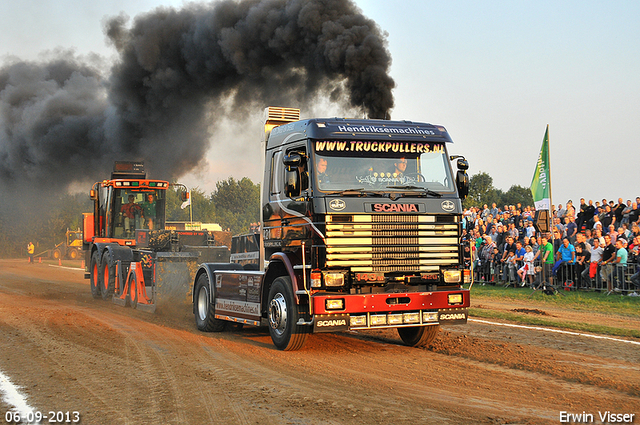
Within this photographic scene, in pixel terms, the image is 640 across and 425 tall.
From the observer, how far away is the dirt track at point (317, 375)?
598cm

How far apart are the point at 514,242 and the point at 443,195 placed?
13.2 meters

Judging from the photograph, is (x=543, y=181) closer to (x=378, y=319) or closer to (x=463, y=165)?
(x=463, y=165)

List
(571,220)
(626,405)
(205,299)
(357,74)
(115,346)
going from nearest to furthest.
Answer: (626,405)
(115,346)
(205,299)
(357,74)
(571,220)

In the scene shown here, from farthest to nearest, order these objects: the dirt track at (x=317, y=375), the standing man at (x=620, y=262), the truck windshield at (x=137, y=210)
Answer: the truck windshield at (x=137, y=210)
the standing man at (x=620, y=262)
the dirt track at (x=317, y=375)

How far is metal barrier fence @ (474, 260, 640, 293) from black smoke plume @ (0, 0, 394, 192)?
7.92 metres

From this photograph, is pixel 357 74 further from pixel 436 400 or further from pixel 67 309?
pixel 436 400

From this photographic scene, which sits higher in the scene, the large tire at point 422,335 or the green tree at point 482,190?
the green tree at point 482,190

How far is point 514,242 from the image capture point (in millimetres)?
21453

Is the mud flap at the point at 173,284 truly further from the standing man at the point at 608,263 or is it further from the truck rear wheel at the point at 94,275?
the standing man at the point at 608,263

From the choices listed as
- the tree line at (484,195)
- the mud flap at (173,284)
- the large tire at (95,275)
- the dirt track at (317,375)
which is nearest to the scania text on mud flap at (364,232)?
the dirt track at (317,375)

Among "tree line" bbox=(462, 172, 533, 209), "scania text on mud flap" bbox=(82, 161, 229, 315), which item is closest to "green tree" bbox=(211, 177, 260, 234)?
"tree line" bbox=(462, 172, 533, 209)

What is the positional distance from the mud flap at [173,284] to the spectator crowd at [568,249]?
654 cm

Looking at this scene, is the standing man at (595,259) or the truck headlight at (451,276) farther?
the standing man at (595,259)

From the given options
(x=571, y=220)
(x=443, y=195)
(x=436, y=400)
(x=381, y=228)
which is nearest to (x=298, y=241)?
(x=381, y=228)
